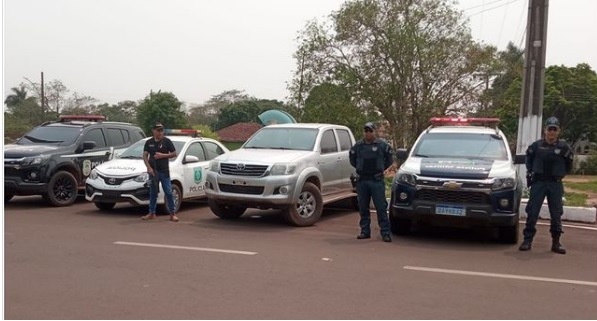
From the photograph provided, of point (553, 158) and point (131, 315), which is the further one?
point (553, 158)

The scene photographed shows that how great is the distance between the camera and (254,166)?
9.18 metres

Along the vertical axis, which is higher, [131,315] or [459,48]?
[459,48]

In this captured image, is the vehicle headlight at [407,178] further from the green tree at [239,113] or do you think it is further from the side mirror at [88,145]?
the green tree at [239,113]

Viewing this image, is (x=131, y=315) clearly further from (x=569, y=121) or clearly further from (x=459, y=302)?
(x=569, y=121)

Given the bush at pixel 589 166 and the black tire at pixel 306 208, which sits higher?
the black tire at pixel 306 208

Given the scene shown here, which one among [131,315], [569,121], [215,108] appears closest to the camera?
[131,315]

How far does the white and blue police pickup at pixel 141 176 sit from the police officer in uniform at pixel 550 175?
20.1ft

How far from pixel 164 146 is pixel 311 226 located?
9.58 feet

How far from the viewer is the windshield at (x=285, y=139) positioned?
33.3 feet

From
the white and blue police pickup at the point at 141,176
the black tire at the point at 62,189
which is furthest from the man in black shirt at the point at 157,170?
the black tire at the point at 62,189

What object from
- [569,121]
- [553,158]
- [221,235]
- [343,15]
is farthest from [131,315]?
[569,121]

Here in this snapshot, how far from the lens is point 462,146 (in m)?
9.09

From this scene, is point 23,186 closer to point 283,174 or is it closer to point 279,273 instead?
point 283,174

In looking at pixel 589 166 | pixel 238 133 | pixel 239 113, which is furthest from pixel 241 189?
pixel 239 113
